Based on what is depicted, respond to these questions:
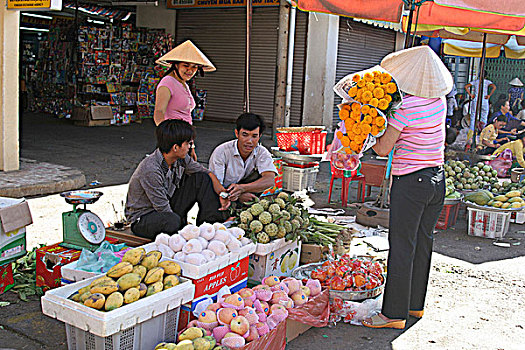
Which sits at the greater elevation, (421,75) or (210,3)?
(210,3)

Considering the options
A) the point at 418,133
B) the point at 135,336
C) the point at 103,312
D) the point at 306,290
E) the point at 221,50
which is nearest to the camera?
the point at 103,312

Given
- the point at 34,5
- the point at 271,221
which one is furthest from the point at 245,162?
the point at 34,5

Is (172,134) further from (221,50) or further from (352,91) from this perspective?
(221,50)

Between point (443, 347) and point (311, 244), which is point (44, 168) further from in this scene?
point (443, 347)

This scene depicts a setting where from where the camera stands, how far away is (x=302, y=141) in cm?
774

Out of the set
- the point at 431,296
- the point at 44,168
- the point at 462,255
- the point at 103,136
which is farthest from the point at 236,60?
the point at 431,296

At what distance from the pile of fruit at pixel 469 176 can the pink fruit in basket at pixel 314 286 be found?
4030 millimetres

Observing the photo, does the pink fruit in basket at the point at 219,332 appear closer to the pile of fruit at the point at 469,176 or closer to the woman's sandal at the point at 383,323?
the woman's sandal at the point at 383,323

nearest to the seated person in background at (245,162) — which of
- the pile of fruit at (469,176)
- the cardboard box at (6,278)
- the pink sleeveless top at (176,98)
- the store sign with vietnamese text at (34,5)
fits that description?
the pink sleeveless top at (176,98)

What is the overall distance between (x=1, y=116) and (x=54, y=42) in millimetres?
8953

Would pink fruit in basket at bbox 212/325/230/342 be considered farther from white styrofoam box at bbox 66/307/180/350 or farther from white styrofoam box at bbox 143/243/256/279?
white styrofoam box at bbox 143/243/256/279

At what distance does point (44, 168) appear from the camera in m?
7.79

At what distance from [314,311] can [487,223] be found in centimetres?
352

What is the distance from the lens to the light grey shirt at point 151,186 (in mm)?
4055
